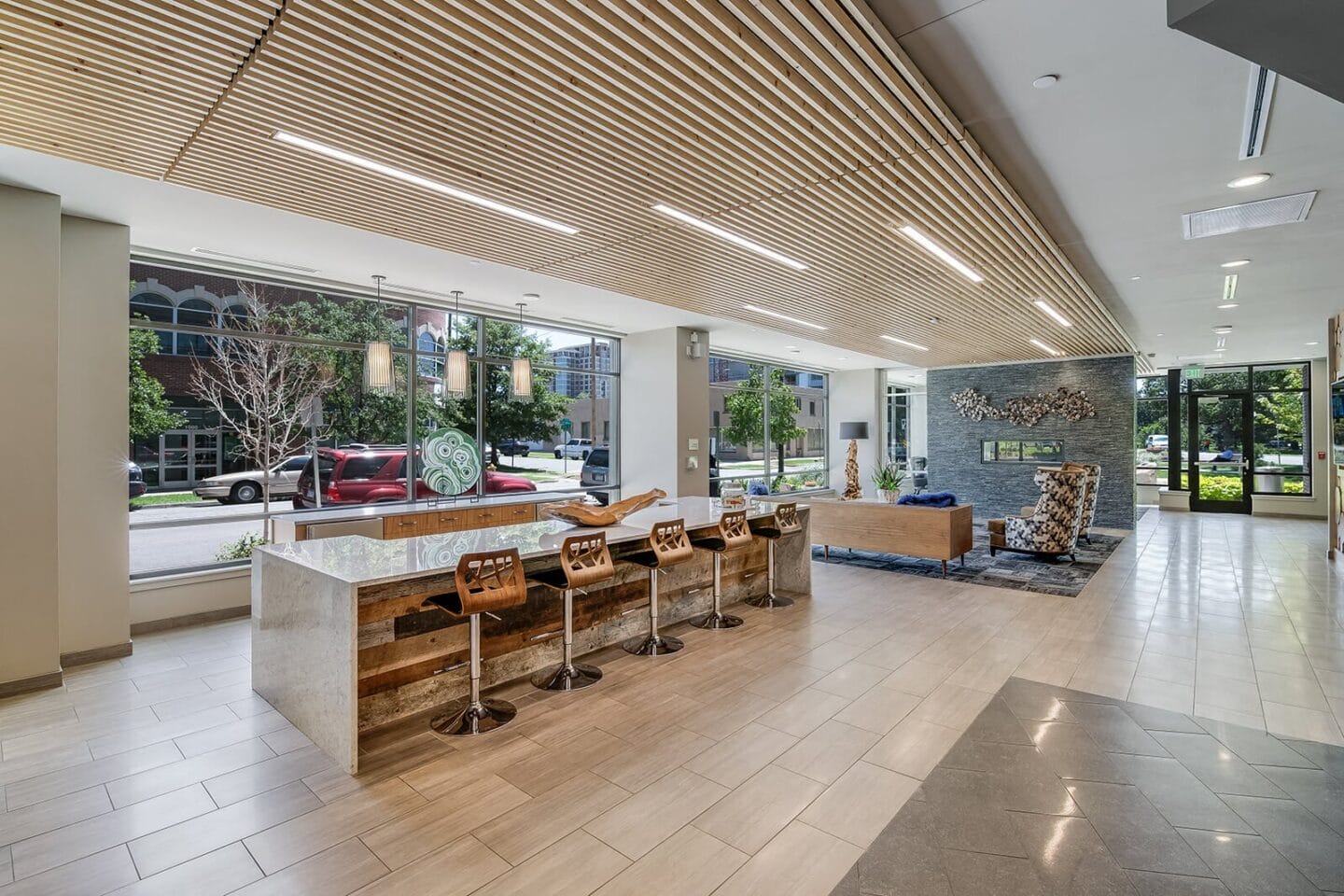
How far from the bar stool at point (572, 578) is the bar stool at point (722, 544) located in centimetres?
123

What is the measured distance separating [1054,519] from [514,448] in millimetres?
6692

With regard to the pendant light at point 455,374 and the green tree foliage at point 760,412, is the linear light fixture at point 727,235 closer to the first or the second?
the pendant light at point 455,374

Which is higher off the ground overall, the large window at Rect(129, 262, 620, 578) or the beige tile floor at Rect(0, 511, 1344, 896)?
the large window at Rect(129, 262, 620, 578)

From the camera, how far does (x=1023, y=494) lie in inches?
464

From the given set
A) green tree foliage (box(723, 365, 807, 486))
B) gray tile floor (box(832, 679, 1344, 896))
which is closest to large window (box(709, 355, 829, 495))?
green tree foliage (box(723, 365, 807, 486))

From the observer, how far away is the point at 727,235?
453 centimetres

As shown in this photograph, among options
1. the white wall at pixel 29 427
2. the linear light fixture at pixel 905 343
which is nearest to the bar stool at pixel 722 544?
the white wall at pixel 29 427

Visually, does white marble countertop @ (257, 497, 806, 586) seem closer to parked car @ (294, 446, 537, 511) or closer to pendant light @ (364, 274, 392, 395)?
pendant light @ (364, 274, 392, 395)

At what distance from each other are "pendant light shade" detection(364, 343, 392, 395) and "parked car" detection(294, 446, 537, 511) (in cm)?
108

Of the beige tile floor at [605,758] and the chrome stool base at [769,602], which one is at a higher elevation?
the chrome stool base at [769,602]

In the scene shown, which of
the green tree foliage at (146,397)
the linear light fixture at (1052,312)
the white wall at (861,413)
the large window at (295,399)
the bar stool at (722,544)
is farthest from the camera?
the white wall at (861,413)

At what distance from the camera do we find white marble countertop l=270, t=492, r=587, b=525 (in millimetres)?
5796

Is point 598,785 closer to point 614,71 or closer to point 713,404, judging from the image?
point 614,71

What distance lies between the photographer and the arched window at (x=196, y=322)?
18.1ft
